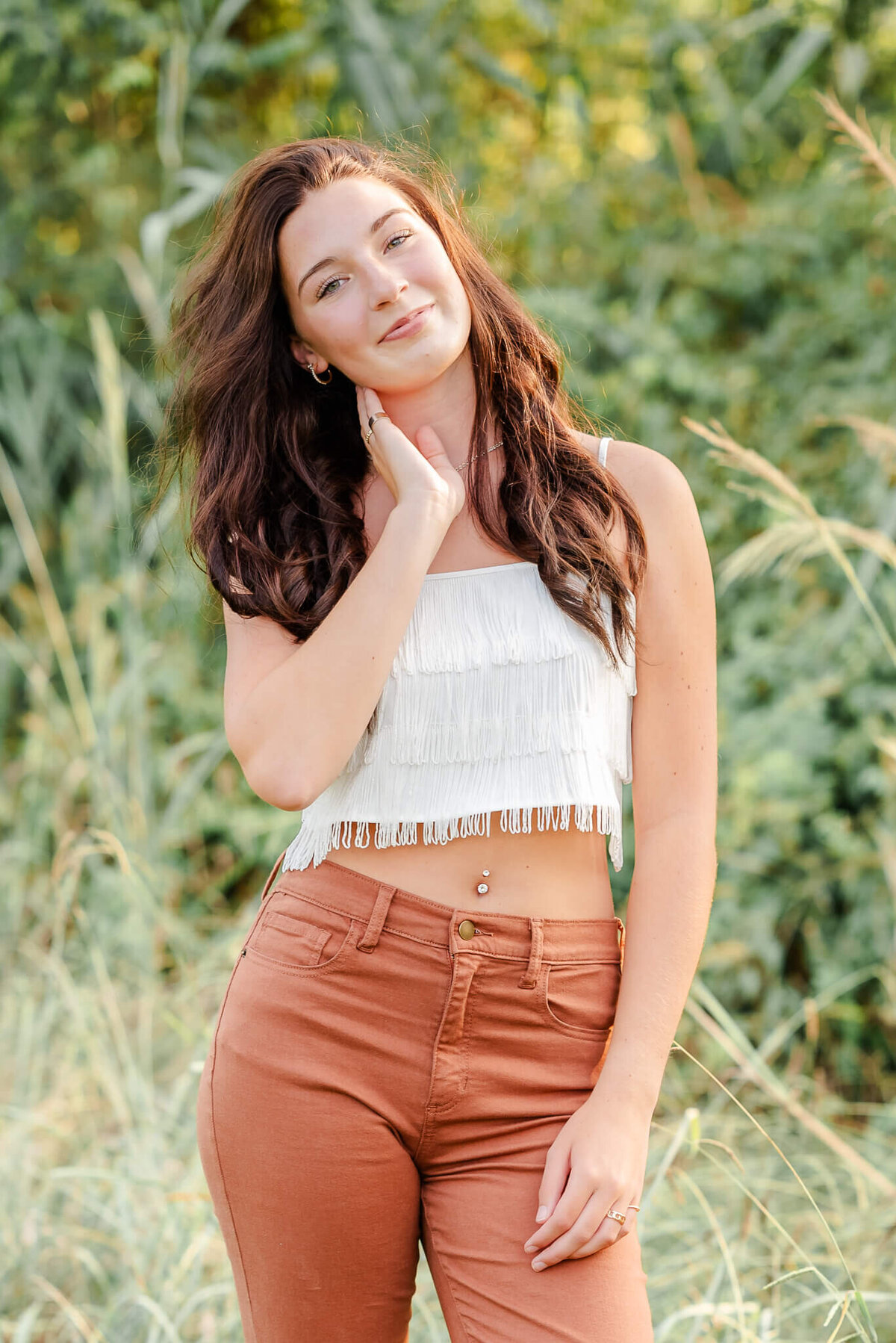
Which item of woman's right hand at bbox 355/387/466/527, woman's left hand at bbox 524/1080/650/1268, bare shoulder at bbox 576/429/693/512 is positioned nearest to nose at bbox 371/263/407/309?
woman's right hand at bbox 355/387/466/527

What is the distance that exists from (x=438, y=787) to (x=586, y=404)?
2566mm

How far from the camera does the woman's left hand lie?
1.36 meters

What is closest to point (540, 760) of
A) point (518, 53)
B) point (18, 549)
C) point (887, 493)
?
point (887, 493)

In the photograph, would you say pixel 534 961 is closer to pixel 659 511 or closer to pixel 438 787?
pixel 438 787

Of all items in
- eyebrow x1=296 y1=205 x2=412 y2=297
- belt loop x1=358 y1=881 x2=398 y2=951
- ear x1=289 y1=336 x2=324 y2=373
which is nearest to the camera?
belt loop x1=358 y1=881 x2=398 y2=951

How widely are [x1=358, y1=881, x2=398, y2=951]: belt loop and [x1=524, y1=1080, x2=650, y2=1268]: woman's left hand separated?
322 millimetres

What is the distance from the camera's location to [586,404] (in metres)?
3.88

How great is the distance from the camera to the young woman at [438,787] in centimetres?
144

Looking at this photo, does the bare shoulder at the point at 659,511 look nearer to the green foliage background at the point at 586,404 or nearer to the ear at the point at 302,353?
the ear at the point at 302,353

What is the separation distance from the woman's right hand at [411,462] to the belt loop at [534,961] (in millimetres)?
555

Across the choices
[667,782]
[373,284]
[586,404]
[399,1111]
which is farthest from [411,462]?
[586,404]

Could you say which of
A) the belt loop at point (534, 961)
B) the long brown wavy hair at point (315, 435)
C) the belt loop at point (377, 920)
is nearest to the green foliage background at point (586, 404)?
the long brown wavy hair at point (315, 435)

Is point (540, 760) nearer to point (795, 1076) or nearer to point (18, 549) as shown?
point (795, 1076)

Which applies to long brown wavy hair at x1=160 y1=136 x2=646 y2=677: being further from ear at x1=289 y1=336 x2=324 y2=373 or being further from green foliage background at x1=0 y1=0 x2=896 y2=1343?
green foliage background at x1=0 y1=0 x2=896 y2=1343
